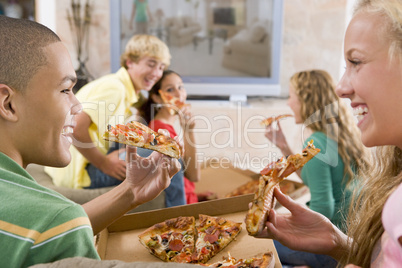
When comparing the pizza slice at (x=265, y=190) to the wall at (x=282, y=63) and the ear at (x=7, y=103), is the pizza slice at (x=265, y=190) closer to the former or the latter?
the ear at (x=7, y=103)

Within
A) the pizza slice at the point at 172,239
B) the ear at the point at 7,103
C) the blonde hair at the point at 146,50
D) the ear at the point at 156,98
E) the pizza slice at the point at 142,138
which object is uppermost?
the blonde hair at the point at 146,50

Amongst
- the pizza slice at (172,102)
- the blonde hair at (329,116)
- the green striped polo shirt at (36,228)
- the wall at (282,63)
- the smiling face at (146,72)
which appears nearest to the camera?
the green striped polo shirt at (36,228)

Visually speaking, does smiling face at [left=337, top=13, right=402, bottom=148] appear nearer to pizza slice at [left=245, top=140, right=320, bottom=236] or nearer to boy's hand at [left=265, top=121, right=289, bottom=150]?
pizza slice at [left=245, top=140, right=320, bottom=236]

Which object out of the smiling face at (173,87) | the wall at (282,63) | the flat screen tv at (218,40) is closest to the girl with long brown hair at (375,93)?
the smiling face at (173,87)

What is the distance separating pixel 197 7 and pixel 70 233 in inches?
135

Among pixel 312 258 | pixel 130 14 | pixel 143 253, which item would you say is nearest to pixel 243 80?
pixel 130 14

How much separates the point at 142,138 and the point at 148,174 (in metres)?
0.11

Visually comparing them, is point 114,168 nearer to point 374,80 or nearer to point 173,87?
point 173,87

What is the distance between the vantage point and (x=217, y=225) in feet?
4.38

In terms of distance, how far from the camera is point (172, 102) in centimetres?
237

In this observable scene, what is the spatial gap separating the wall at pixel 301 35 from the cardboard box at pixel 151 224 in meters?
2.90

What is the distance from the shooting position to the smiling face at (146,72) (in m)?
2.57

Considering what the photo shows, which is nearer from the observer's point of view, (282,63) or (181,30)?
(181,30)

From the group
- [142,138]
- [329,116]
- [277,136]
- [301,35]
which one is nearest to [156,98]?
[277,136]
